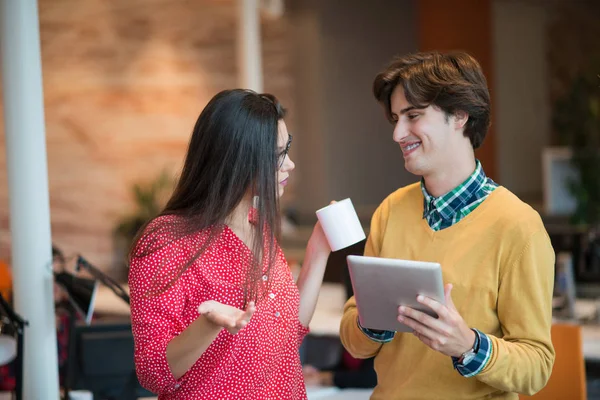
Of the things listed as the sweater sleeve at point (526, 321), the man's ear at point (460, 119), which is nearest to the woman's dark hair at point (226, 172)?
the man's ear at point (460, 119)

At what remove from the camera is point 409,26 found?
1091 cm

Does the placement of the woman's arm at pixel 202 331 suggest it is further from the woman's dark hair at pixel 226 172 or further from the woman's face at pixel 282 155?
the woman's face at pixel 282 155

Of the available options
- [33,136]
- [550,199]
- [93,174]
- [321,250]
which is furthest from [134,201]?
[321,250]

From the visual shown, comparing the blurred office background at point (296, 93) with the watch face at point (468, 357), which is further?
the blurred office background at point (296, 93)

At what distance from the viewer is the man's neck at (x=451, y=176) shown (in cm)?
201

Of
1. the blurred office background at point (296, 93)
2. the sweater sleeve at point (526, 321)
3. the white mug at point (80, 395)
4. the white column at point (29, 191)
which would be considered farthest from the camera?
the blurred office background at point (296, 93)

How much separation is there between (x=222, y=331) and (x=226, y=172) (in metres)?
0.35

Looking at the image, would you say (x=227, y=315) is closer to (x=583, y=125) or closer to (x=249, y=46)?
(x=249, y=46)

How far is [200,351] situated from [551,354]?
0.79m

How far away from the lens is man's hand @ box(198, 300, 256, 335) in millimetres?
1562

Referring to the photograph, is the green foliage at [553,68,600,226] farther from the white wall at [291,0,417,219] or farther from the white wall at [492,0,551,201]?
the white wall at [291,0,417,219]

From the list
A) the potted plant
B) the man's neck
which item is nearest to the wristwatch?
the man's neck

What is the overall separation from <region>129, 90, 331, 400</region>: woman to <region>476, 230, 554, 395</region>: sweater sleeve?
477 mm

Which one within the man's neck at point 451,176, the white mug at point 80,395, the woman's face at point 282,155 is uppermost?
the woman's face at point 282,155
